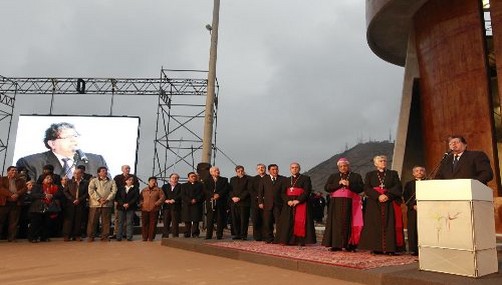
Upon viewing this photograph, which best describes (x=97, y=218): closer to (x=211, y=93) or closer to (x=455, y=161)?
(x=211, y=93)

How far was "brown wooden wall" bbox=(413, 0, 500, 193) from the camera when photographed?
1030 centimetres

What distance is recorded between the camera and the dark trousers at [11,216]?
8711mm

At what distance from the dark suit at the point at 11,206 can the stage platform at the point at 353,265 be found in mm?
4189

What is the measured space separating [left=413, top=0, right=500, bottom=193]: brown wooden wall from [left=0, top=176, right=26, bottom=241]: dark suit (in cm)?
1016

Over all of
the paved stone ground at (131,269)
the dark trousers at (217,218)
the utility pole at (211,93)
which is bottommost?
the paved stone ground at (131,269)

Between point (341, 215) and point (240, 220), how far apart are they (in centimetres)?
266

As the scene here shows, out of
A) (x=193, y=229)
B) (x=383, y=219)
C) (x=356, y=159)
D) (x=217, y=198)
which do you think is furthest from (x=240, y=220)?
(x=356, y=159)

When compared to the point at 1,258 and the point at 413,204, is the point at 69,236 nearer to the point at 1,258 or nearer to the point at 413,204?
the point at 1,258

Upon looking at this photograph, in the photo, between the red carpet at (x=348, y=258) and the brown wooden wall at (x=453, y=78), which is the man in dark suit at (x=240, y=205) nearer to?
the red carpet at (x=348, y=258)

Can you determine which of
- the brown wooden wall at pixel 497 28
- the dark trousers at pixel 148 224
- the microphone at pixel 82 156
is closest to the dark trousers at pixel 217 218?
the dark trousers at pixel 148 224

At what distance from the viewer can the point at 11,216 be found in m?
8.79

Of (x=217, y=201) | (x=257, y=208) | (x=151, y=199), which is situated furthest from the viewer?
(x=151, y=199)

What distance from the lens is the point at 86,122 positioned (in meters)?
15.8

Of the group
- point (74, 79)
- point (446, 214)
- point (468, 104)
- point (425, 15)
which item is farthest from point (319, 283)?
point (74, 79)
